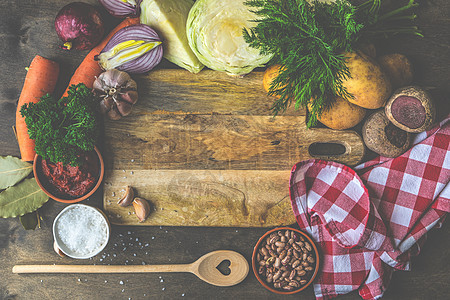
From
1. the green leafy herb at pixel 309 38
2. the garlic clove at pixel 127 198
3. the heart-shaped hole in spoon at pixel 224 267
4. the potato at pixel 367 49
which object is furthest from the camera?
the heart-shaped hole in spoon at pixel 224 267

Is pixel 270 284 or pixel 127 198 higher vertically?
pixel 127 198

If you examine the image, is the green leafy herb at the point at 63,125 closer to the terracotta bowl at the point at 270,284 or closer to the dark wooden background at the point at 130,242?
the dark wooden background at the point at 130,242

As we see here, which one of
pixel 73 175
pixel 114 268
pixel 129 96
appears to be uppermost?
pixel 129 96

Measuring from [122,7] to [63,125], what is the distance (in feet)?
1.75

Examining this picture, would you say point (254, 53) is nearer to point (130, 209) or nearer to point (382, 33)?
point (382, 33)

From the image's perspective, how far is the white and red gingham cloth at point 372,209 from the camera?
4.46ft

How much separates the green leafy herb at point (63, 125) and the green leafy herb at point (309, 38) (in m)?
0.62

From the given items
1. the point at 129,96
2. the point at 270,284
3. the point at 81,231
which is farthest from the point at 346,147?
the point at 81,231

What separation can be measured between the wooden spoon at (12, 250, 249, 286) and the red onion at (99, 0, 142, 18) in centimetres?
104

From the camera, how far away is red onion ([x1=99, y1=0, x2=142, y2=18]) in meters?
1.33

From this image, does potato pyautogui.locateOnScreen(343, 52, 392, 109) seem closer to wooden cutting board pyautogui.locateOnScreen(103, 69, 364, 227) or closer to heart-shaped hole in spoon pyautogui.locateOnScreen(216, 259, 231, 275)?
wooden cutting board pyautogui.locateOnScreen(103, 69, 364, 227)

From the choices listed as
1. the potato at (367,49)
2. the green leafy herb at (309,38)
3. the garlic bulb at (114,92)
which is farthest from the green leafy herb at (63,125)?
the potato at (367,49)

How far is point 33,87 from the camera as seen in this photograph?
1.40 metres

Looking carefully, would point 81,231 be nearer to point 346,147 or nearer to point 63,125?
point 63,125
